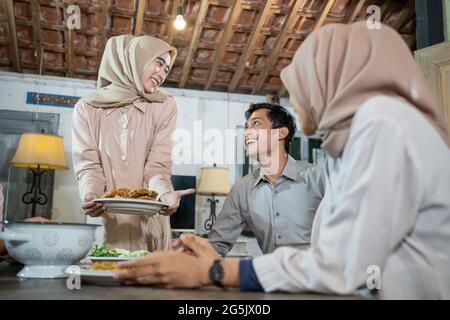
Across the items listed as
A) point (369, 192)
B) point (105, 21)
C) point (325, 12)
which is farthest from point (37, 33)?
point (369, 192)

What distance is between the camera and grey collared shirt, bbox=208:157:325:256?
2.43 meters

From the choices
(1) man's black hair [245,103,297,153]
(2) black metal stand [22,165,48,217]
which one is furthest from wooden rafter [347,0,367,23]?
(2) black metal stand [22,165,48,217]

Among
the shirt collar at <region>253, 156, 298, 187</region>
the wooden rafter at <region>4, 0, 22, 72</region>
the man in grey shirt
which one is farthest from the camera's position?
the wooden rafter at <region>4, 0, 22, 72</region>

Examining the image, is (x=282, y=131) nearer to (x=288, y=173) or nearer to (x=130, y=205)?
(x=288, y=173)

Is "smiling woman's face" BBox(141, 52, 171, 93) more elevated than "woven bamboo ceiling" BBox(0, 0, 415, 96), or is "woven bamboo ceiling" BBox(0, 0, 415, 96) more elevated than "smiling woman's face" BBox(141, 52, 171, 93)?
"woven bamboo ceiling" BBox(0, 0, 415, 96)

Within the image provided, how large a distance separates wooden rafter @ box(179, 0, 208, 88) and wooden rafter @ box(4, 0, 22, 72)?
212 cm

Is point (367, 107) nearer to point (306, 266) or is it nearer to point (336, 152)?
point (336, 152)

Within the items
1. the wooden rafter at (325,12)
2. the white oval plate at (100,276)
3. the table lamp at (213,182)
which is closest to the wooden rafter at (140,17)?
the table lamp at (213,182)

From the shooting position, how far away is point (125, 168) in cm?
225

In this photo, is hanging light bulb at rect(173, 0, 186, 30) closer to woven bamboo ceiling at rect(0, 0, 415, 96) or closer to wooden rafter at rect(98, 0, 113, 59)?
woven bamboo ceiling at rect(0, 0, 415, 96)
